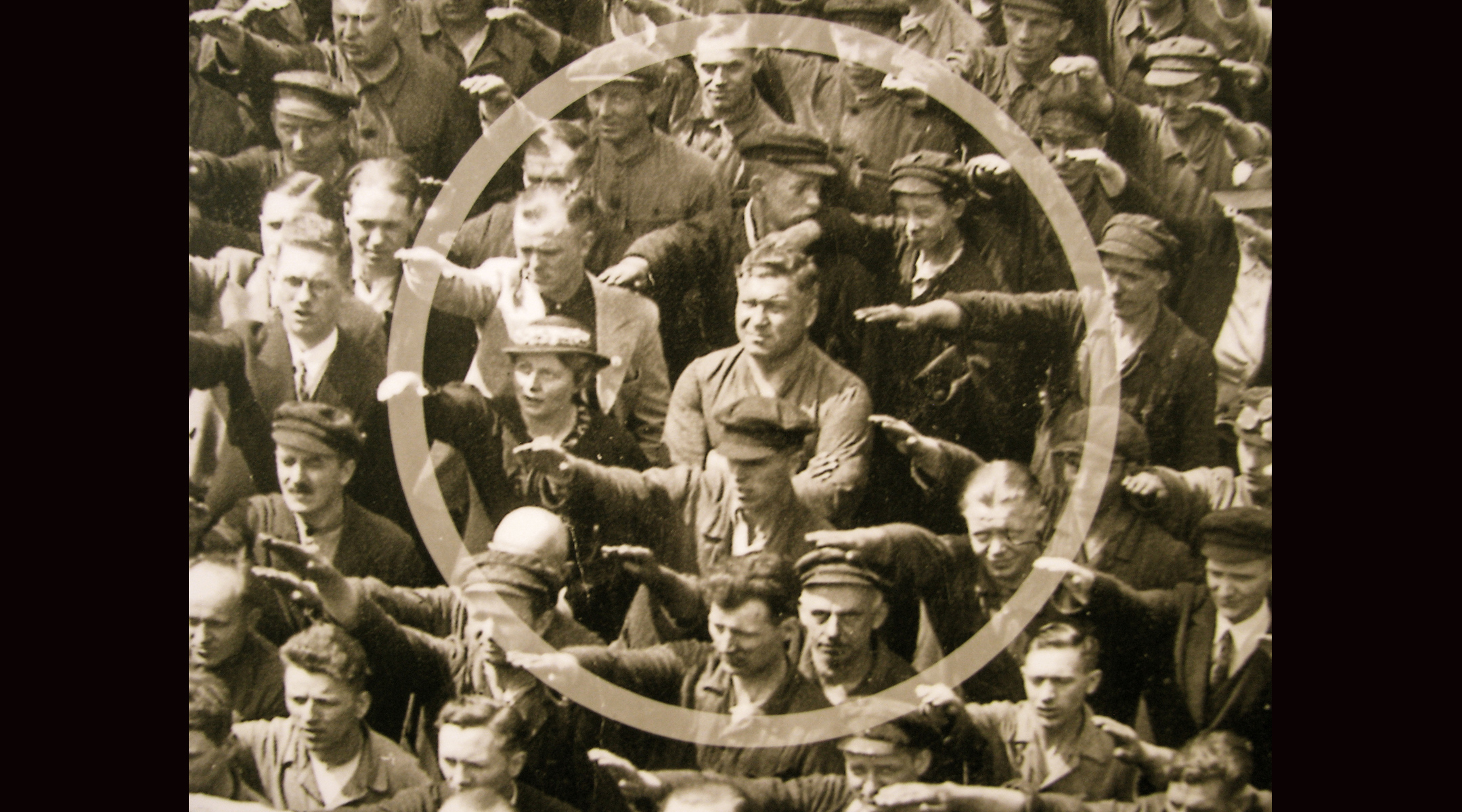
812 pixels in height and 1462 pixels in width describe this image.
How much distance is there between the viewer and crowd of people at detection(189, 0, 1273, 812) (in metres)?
3.17

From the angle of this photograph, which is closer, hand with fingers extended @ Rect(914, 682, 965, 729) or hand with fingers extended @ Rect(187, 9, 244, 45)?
hand with fingers extended @ Rect(914, 682, 965, 729)

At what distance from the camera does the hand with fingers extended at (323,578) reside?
10.8ft

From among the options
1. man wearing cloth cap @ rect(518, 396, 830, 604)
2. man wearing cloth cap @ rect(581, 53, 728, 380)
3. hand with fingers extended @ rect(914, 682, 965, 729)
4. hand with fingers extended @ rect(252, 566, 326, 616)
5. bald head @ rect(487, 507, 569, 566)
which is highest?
man wearing cloth cap @ rect(581, 53, 728, 380)

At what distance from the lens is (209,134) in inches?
133

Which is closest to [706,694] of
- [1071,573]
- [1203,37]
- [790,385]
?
[790,385]

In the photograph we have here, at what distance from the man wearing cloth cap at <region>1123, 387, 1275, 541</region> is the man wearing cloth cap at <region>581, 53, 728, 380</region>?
1.57 meters

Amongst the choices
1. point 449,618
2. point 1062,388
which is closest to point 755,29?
point 1062,388

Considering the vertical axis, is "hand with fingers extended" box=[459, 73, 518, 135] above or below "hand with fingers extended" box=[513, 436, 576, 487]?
above

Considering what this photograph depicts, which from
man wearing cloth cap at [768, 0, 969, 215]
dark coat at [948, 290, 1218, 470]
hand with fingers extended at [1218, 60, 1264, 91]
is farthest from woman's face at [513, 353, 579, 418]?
hand with fingers extended at [1218, 60, 1264, 91]

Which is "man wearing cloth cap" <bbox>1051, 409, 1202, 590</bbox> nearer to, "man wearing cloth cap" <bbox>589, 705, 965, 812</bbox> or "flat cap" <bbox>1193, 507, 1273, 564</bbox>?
"flat cap" <bbox>1193, 507, 1273, 564</bbox>

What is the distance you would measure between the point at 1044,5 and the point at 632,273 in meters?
1.52

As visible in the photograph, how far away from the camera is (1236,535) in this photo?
10.5 feet

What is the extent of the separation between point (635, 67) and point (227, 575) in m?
2.07

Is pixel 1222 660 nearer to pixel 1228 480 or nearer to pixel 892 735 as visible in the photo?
pixel 1228 480
